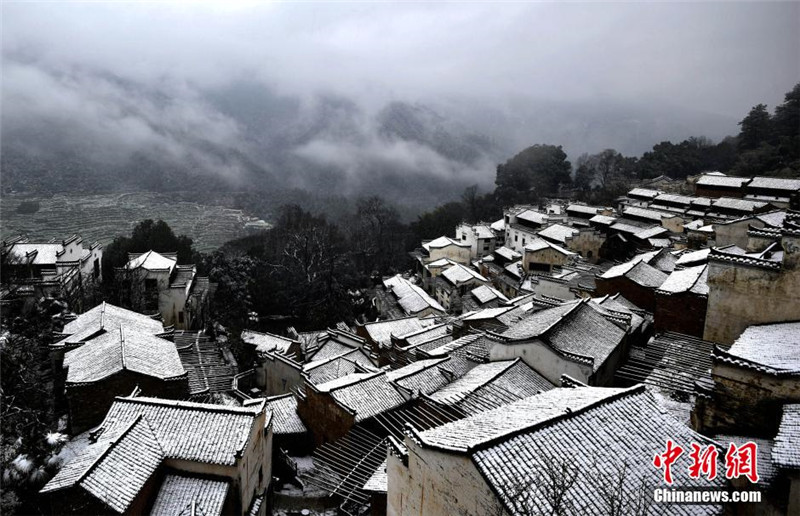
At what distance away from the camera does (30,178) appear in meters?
53.2

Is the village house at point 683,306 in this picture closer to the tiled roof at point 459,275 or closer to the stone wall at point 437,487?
the stone wall at point 437,487

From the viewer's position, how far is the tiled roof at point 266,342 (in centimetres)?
2773

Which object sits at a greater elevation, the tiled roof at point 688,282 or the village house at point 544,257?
the tiled roof at point 688,282

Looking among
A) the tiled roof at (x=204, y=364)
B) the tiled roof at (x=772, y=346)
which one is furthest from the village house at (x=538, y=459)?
the tiled roof at (x=204, y=364)

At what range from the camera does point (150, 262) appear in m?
30.8

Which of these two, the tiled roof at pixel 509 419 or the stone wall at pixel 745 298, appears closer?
the tiled roof at pixel 509 419

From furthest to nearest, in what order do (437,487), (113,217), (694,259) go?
(113,217), (694,259), (437,487)

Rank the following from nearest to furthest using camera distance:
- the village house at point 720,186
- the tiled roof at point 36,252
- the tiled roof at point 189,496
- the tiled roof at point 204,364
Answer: the tiled roof at point 189,496 < the tiled roof at point 204,364 < the tiled roof at point 36,252 < the village house at point 720,186

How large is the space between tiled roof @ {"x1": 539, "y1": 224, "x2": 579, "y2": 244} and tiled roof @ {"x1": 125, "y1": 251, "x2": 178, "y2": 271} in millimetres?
29858

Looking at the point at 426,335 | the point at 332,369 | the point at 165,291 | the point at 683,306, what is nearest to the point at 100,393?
the point at 332,369

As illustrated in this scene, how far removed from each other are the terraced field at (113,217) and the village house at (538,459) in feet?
124

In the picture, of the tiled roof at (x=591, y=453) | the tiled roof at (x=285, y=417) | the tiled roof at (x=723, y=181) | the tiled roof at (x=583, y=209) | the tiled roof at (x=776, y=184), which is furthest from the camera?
the tiled roof at (x=583, y=209)

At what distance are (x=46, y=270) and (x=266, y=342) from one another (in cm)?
1212

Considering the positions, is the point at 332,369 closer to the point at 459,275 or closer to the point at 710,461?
the point at 710,461
